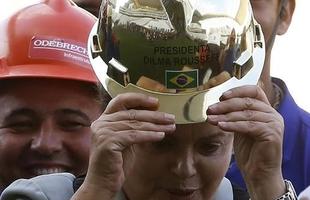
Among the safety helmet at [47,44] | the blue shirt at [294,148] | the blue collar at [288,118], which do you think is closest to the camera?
the blue shirt at [294,148]

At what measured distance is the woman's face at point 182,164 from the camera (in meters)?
3.63

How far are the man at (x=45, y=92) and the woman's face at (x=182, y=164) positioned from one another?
0.88 metres

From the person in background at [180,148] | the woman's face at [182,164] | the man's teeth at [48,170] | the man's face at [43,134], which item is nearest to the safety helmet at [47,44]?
the man's face at [43,134]

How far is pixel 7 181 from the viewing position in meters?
4.62

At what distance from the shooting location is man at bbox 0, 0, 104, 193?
459cm

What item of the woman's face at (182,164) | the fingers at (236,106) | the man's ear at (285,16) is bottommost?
the man's ear at (285,16)

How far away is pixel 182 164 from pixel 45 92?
114 centimetres

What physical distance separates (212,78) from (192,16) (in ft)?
0.61

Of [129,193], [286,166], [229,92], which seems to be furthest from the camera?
[286,166]

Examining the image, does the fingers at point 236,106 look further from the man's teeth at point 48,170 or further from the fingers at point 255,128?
the man's teeth at point 48,170

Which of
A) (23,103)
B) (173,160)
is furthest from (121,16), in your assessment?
(23,103)

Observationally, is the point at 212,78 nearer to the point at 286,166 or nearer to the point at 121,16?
the point at 121,16

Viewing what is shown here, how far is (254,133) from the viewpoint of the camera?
3500mm

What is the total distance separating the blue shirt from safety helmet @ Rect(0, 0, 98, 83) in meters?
0.73
